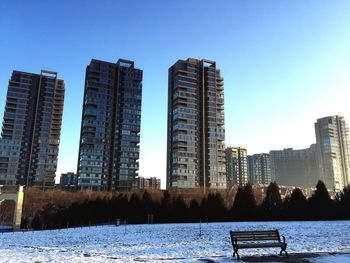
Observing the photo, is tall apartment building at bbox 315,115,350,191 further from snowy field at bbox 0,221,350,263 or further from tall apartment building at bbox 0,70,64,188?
snowy field at bbox 0,221,350,263

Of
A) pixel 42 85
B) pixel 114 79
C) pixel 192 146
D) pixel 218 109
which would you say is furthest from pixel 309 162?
pixel 42 85

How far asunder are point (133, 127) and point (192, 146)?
87.8 ft

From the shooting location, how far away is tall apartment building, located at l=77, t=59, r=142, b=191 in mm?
113062

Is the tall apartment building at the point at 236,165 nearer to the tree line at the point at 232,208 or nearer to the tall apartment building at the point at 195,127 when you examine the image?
the tall apartment building at the point at 195,127

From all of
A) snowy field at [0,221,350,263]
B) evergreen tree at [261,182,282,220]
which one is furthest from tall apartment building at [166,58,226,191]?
Result: snowy field at [0,221,350,263]

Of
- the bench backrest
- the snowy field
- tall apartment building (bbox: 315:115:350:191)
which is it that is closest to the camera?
the snowy field

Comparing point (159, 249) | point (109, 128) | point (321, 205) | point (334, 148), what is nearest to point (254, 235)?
point (159, 249)

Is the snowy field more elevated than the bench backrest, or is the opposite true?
the bench backrest

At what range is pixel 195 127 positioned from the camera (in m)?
116

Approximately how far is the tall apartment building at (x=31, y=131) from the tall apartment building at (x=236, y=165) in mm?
98002

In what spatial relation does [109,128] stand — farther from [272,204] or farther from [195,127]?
[272,204]

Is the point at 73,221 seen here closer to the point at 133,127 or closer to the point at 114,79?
the point at 133,127

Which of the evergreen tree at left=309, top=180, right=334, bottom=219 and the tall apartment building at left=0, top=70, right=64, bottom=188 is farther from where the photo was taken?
the tall apartment building at left=0, top=70, right=64, bottom=188

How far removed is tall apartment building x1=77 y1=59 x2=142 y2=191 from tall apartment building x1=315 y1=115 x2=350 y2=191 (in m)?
105
